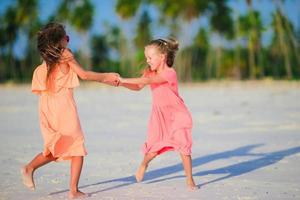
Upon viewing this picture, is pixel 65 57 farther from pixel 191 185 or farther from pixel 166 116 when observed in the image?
pixel 191 185

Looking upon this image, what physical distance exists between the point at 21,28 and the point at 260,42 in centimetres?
2444

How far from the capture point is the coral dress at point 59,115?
5.06 metres

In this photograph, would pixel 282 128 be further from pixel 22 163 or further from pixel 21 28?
pixel 21 28

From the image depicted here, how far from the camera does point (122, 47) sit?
62469 millimetres

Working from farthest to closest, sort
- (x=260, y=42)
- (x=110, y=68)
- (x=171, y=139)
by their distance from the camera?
(x=110, y=68) < (x=260, y=42) < (x=171, y=139)

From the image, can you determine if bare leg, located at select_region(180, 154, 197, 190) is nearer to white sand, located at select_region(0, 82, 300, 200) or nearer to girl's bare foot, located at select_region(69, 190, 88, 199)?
white sand, located at select_region(0, 82, 300, 200)

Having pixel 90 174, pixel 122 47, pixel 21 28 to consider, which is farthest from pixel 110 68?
pixel 90 174

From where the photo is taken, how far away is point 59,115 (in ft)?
16.7

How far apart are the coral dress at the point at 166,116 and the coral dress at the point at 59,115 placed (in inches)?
35.1

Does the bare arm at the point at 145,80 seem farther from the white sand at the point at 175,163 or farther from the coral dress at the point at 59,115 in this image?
the white sand at the point at 175,163

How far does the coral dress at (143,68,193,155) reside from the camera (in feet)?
18.6

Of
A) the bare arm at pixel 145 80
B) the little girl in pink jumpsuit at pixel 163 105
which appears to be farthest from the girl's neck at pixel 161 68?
the bare arm at pixel 145 80

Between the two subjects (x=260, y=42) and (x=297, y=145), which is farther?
(x=260, y=42)

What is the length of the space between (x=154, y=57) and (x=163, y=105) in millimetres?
485
